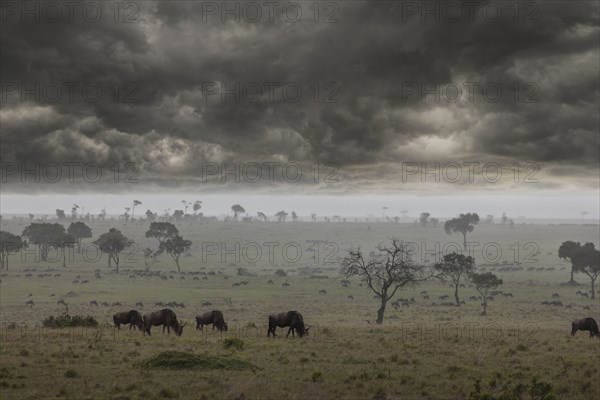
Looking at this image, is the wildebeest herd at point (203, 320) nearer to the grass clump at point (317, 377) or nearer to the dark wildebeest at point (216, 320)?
the dark wildebeest at point (216, 320)

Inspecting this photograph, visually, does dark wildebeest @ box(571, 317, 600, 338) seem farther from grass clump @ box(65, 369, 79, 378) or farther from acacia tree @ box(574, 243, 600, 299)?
acacia tree @ box(574, 243, 600, 299)

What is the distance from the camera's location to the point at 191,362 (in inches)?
795

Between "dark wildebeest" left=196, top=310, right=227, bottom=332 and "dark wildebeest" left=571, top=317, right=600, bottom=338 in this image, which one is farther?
"dark wildebeest" left=571, top=317, right=600, bottom=338

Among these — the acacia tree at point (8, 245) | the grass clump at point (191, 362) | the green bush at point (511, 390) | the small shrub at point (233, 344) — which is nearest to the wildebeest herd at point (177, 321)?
the small shrub at point (233, 344)

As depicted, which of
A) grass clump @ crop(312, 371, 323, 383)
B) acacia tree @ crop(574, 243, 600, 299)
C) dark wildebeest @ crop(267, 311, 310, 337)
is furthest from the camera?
acacia tree @ crop(574, 243, 600, 299)

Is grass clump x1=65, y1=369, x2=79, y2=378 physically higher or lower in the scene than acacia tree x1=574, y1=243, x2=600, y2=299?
higher

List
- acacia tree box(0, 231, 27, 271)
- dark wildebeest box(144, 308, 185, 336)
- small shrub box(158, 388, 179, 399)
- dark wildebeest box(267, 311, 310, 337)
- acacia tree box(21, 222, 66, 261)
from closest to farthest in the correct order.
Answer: small shrub box(158, 388, 179, 399) → dark wildebeest box(267, 311, 310, 337) → dark wildebeest box(144, 308, 185, 336) → acacia tree box(0, 231, 27, 271) → acacia tree box(21, 222, 66, 261)

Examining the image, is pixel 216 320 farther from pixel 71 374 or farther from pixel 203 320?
pixel 71 374

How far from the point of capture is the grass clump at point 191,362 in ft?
65.2

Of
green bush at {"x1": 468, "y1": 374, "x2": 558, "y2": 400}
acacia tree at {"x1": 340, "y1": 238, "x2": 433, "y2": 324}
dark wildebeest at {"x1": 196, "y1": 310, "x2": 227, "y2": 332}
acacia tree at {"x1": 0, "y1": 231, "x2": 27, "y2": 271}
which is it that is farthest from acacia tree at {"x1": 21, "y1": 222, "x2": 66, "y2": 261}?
green bush at {"x1": 468, "y1": 374, "x2": 558, "y2": 400}

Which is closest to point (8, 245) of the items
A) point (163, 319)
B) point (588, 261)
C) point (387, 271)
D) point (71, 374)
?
point (387, 271)

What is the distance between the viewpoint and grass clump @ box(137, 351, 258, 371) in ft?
65.2

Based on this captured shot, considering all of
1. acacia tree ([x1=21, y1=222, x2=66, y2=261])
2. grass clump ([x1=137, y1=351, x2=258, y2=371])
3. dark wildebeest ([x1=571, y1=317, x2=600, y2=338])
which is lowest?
dark wildebeest ([x1=571, y1=317, x2=600, y2=338])

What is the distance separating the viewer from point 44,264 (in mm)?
120750
